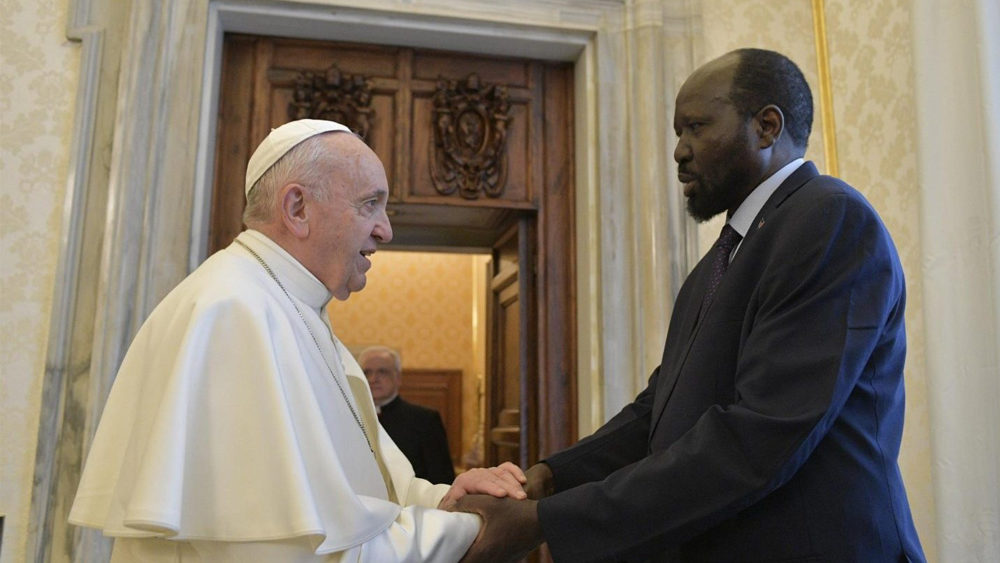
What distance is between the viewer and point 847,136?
13.4 ft

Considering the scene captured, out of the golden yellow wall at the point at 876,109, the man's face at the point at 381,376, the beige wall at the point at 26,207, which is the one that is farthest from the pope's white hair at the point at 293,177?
the man's face at the point at 381,376

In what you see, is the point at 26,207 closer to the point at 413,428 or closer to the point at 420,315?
the point at 413,428

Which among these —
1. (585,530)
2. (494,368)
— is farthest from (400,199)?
(585,530)

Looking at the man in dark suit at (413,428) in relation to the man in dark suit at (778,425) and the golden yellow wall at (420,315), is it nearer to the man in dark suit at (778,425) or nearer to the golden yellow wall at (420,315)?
the man in dark suit at (778,425)

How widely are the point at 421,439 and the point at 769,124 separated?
3.56 m

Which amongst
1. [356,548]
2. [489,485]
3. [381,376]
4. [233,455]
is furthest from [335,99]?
[356,548]

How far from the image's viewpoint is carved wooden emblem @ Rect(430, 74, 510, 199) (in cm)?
434

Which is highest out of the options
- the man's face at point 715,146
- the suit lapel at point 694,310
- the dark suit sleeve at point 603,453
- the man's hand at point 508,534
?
the man's face at point 715,146

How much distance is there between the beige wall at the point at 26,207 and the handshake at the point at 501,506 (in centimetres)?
213

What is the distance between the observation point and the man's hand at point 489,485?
7.18ft

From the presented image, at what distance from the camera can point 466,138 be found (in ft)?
14.3

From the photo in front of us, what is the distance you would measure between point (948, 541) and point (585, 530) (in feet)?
6.09

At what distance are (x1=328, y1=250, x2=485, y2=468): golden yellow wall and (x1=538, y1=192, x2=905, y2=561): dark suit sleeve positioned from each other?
29.5 feet

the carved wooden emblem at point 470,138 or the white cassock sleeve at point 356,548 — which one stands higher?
the carved wooden emblem at point 470,138
